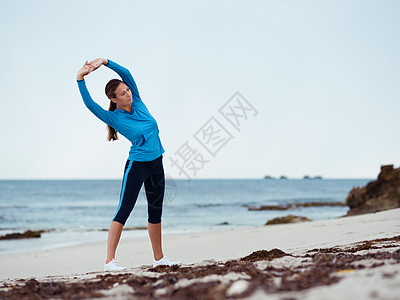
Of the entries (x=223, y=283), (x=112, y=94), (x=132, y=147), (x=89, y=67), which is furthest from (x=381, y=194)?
(x=223, y=283)

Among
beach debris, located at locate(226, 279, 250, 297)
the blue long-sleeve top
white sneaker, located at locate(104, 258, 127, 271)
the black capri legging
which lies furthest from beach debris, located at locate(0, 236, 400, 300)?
the blue long-sleeve top

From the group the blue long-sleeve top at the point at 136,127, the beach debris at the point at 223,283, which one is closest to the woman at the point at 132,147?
the blue long-sleeve top at the point at 136,127

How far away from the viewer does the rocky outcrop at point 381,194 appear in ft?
41.7

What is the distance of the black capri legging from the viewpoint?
3.88m

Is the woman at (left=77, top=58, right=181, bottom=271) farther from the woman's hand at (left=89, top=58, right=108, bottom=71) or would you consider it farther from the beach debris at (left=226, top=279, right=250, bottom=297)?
the beach debris at (left=226, top=279, right=250, bottom=297)

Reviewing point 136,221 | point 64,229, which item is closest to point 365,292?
point 64,229

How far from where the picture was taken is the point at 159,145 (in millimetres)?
4004

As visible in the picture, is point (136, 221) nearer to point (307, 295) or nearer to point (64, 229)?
point (64, 229)

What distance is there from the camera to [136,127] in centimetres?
385

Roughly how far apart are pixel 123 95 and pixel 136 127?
0.36m

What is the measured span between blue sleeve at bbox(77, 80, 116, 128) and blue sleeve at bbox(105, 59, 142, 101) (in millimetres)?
392

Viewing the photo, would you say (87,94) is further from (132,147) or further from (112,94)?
(132,147)

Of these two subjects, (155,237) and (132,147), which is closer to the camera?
(132,147)

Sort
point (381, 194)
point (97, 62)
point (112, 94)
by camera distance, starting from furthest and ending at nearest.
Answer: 1. point (381, 194)
2. point (112, 94)
3. point (97, 62)
